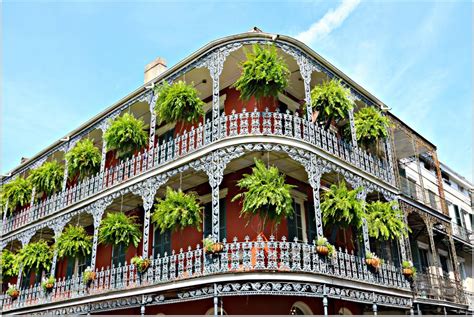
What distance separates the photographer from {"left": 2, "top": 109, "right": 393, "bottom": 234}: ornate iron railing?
11242 mm

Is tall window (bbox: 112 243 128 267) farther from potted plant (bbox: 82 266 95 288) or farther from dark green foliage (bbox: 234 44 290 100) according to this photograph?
dark green foliage (bbox: 234 44 290 100)

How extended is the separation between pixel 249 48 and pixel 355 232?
22.2ft

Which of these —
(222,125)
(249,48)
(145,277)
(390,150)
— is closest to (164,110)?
(222,125)

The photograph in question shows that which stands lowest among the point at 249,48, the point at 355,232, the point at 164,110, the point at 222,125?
the point at 355,232

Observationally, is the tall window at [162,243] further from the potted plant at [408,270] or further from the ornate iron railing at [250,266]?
the potted plant at [408,270]

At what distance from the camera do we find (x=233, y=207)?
12195 mm

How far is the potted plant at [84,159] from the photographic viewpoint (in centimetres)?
1525

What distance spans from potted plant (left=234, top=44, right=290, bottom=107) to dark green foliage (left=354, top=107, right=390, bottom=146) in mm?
3790


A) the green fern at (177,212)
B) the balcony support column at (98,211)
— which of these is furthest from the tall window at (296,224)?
the balcony support column at (98,211)

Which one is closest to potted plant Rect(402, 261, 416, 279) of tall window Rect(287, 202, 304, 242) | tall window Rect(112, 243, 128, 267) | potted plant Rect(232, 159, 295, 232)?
tall window Rect(287, 202, 304, 242)

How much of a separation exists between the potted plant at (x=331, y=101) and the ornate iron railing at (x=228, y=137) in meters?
0.57

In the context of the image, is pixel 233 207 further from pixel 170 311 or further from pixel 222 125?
pixel 170 311

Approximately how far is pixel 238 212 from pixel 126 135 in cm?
438

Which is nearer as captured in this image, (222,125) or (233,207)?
(222,125)
